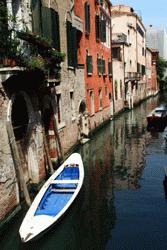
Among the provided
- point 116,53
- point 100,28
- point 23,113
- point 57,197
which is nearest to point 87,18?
point 100,28

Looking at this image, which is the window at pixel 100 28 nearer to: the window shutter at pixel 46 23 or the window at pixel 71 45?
the window at pixel 71 45

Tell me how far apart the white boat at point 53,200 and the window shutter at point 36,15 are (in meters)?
5.11

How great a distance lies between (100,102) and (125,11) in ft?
74.7

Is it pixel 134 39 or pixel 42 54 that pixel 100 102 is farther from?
pixel 134 39

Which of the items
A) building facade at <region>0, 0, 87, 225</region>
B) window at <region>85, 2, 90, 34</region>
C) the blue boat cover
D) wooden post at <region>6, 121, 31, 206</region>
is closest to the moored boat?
window at <region>85, 2, 90, 34</region>

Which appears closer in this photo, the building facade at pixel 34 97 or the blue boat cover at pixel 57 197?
the blue boat cover at pixel 57 197

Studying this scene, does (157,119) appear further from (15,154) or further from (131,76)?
(15,154)

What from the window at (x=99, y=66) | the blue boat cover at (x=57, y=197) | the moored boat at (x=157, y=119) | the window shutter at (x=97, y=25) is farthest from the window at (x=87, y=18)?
the blue boat cover at (x=57, y=197)

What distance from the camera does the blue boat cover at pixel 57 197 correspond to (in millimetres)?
10505

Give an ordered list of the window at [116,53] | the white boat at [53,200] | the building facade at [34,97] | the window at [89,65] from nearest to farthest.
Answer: the white boat at [53,200]
the building facade at [34,97]
the window at [89,65]
the window at [116,53]

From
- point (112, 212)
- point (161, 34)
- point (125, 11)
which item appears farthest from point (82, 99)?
point (161, 34)

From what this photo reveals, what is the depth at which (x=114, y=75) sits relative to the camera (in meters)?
36.9

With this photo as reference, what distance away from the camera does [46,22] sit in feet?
47.5

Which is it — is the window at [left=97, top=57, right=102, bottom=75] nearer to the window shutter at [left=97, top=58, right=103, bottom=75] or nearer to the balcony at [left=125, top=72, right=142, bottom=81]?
the window shutter at [left=97, top=58, right=103, bottom=75]
